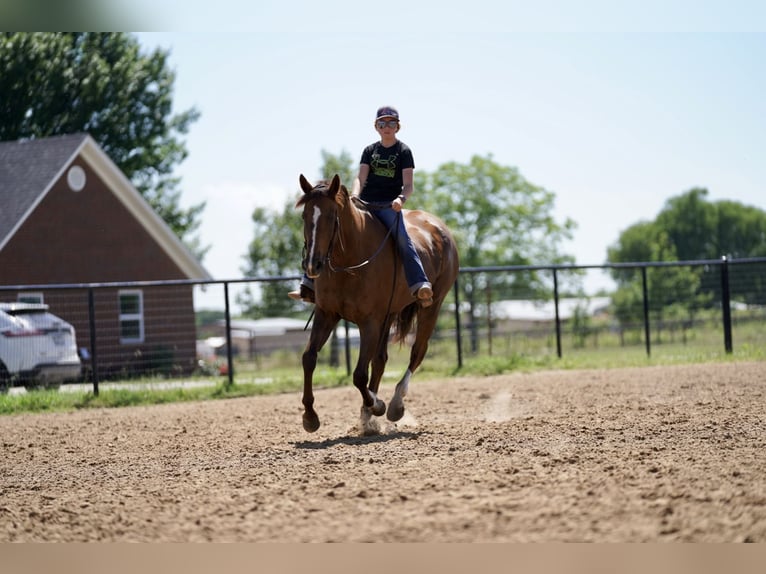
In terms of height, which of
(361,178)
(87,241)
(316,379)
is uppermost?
(87,241)

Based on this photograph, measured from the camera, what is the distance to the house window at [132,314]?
24812mm

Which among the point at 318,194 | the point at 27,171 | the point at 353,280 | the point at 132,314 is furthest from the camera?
the point at 27,171

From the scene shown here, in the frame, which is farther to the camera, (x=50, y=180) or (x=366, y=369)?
(x=50, y=180)

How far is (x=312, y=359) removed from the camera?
8086mm

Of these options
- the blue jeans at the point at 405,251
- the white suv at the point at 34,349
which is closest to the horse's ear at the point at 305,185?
the blue jeans at the point at 405,251

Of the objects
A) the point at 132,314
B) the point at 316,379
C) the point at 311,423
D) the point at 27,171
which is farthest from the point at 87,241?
the point at 311,423

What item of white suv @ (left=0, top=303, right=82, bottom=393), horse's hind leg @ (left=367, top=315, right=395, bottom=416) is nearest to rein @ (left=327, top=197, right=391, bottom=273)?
horse's hind leg @ (left=367, top=315, right=395, bottom=416)

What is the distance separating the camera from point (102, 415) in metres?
11.9

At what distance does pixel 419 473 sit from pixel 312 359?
2.56 meters

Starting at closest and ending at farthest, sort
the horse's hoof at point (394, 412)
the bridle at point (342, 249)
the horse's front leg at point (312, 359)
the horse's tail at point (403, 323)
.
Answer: the bridle at point (342, 249) < the horse's front leg at point (312, 359) < the horse's hoof at point (394, 412) < the horse's tail at point (403, 323)

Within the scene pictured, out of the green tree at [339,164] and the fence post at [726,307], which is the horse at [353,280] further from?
the green tree at [339,164]

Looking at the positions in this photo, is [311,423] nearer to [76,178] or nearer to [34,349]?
[34,349]

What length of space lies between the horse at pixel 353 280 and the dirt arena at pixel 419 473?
50 cm

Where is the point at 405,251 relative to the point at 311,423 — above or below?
above
